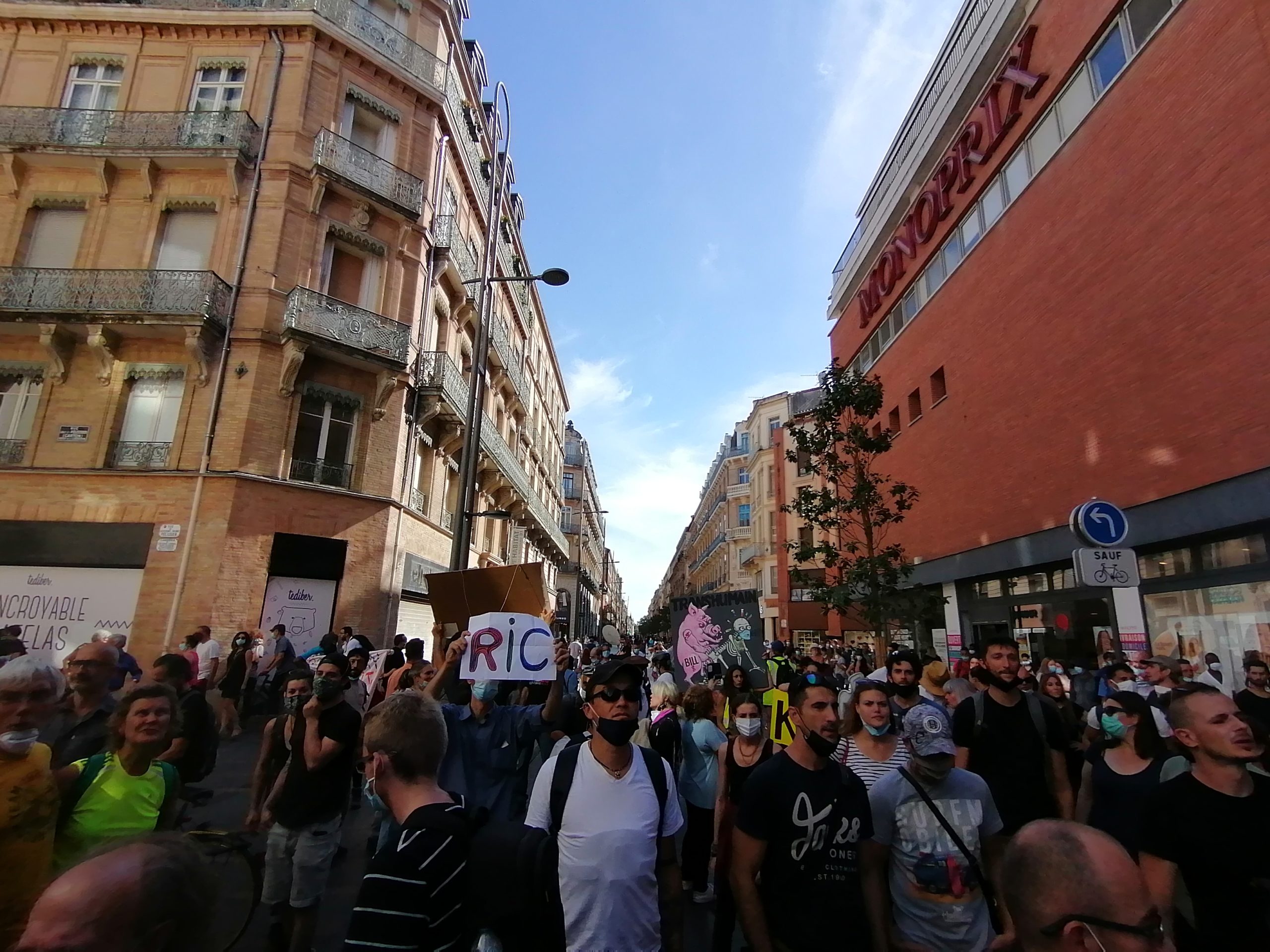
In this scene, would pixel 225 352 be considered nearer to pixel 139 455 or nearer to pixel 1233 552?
pixel 139 455

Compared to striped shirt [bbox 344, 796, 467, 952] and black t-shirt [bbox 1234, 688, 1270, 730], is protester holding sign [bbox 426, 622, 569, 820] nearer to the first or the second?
striped shirt [bbox 344, 796, 467, 952]

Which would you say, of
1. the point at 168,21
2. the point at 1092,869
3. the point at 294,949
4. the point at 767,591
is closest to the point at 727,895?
the point at 294,949

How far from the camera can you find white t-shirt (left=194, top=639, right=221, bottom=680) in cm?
1039

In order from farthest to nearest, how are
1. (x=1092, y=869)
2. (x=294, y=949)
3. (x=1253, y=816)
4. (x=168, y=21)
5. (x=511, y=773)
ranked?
(x=168, y=21)
(x=511, y=773)
(x=294, y=949)
(x=1253, y=816)
(x=1092, y=869)

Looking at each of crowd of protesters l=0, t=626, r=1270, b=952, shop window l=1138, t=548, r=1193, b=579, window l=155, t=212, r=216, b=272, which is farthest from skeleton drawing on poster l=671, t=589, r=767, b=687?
window l=155, t=212, r=216, b=272

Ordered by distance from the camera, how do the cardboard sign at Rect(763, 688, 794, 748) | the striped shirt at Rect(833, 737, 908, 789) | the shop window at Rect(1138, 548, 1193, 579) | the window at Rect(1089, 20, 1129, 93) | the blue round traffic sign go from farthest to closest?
the window at Rect(1089, 20, 1129, 93) < the shop window at Rect(1138, 548, 1193, 579) < the blue round traffic sign < the cardboard sign at Rect(763, 688, 794, 748) < the striped shirt at Rect(833, 737, 908, 789)

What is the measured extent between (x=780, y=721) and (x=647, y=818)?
11.2ft

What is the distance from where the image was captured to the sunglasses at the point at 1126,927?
4.71ft

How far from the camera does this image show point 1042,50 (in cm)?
1385

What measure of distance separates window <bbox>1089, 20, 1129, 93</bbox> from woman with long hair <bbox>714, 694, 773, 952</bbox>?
13.4 meters

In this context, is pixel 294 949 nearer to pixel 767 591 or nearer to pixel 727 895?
pixel 727 895

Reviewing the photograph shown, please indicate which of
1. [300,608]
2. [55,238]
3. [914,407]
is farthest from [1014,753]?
[55,238]

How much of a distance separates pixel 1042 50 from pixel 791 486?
2781 cm

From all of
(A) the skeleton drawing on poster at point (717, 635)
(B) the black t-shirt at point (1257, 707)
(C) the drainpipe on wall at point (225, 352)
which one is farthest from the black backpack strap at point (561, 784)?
(C) the drainpipe on wall at point (225, 352)
